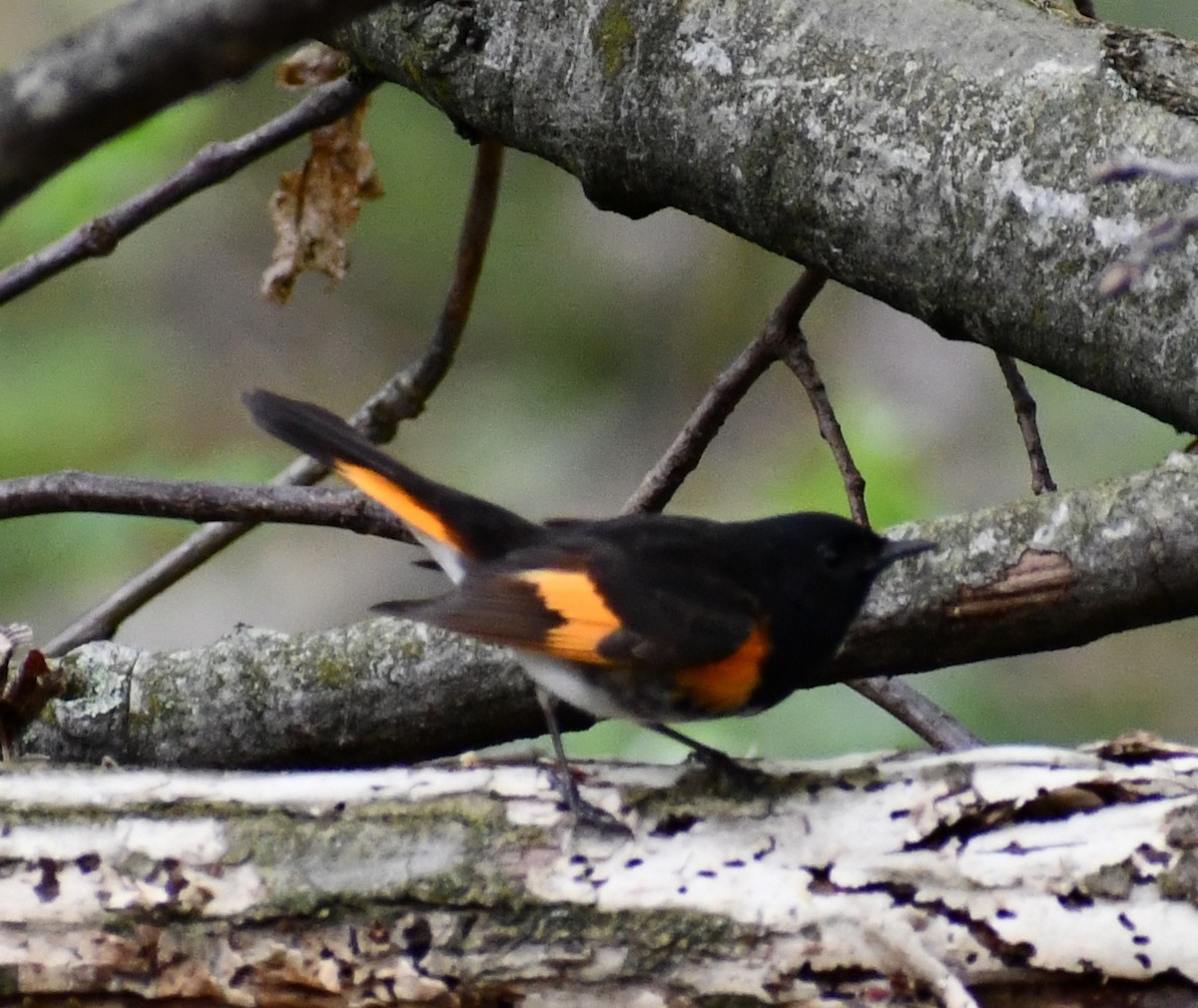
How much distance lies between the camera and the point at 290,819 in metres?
2.12

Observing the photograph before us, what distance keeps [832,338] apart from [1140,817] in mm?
5732

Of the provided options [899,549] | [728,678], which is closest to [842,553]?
[899,549]

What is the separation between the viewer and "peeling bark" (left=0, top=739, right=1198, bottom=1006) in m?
1.94

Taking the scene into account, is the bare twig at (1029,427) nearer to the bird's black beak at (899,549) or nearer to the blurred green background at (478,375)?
the bird's black beak at (899,549)

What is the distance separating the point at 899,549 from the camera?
95.0 inches

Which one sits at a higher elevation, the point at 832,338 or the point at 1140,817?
the point at 832,338

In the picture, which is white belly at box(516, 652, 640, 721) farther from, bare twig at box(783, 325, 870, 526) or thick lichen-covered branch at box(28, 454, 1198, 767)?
bare twig at box(783, 325, 870, 526)

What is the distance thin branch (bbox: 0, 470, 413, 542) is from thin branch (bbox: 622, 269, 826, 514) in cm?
60

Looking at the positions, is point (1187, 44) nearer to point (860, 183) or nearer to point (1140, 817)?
point (860, 183)

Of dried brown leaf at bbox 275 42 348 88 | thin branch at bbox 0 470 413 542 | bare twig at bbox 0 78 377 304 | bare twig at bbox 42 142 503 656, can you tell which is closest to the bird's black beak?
thin branch at bbox 0 470 413 542

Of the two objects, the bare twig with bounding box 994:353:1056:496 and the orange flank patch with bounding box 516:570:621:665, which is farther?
the bare twig with bounding box 994:353:1056:496

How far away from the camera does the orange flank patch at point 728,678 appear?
7.93ft

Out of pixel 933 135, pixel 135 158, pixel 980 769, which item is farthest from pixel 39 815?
pixel 135 158

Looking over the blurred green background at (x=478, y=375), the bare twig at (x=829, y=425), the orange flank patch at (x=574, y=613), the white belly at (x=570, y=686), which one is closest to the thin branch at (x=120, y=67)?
the orange flank patch at (x=574, y=613)
